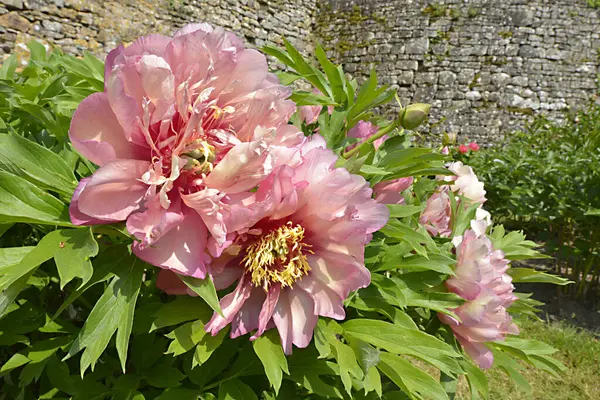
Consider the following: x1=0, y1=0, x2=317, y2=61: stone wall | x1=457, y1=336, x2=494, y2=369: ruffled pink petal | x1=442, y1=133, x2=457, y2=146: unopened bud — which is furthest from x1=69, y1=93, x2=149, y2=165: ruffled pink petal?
x1=0, y1=0, x2=317, y2=61: stone wall

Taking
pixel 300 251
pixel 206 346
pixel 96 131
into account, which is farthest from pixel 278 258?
pixel 96 131

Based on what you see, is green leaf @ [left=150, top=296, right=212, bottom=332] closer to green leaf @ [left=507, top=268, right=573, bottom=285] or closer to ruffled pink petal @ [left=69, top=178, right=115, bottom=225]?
ruffled pink petal @ [left=69, top=178, right=115, bottom=225]

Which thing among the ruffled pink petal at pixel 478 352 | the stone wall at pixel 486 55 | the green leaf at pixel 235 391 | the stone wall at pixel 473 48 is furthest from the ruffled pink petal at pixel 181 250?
the stone wall at pixel 486 55

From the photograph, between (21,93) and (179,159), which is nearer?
(179,159)

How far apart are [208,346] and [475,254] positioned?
44 centimetres

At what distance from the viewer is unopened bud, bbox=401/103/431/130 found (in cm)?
77

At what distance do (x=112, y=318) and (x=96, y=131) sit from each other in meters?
0.19

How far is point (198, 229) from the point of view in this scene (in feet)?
1.57

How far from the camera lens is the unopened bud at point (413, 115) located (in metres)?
0.77

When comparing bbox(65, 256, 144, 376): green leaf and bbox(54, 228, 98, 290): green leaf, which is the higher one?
bbox(54, 228, 98, 290): green leaf

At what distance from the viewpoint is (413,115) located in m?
0.77

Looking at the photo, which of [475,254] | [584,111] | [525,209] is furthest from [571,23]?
[475,254]

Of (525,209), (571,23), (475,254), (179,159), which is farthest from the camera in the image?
(571,23)

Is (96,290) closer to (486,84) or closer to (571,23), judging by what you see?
(486,84)
